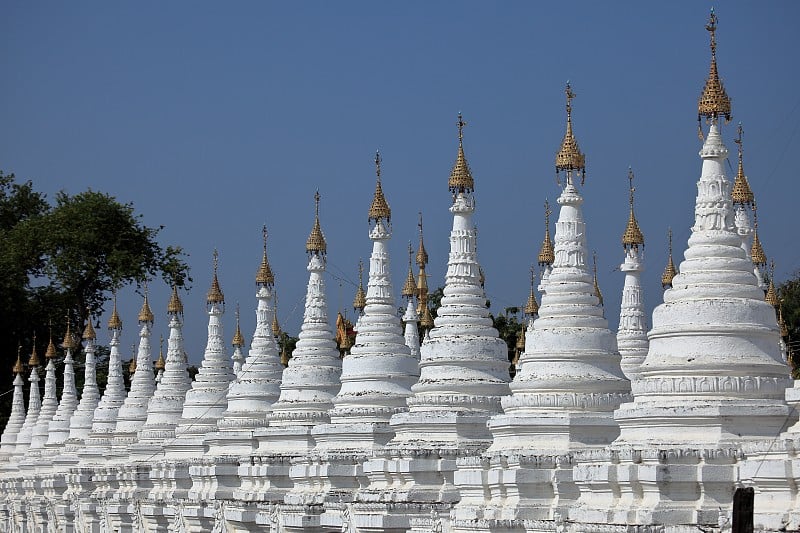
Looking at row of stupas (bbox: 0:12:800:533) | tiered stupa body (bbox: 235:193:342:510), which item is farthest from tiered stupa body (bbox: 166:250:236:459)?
tiered stupa body (bbox: 235:193:342:510)

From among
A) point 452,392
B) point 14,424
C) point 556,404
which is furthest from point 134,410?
point 556,404

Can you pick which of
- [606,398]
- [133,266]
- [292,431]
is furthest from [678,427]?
[133,266]

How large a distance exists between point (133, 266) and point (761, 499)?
2407 inches

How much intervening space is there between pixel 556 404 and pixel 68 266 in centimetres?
5520

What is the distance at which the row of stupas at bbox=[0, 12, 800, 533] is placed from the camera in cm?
2608

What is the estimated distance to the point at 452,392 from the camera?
117 feet

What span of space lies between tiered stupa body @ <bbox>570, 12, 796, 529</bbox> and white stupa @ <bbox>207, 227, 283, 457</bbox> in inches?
769

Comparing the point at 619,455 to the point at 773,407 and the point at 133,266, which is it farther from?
the point at 133,266

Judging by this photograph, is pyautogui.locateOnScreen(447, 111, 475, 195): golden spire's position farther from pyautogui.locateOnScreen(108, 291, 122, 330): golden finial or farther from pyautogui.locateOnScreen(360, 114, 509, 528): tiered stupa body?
pyautogui.locateOnScreen(108, 291, 122, 330): golden finial

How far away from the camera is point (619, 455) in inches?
1039

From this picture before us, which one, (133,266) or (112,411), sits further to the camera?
(133,266)

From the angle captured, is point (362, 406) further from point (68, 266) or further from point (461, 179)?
point (68, 266)

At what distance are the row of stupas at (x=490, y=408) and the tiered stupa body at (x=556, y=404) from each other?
37mm

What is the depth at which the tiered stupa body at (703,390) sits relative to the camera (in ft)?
84.2
